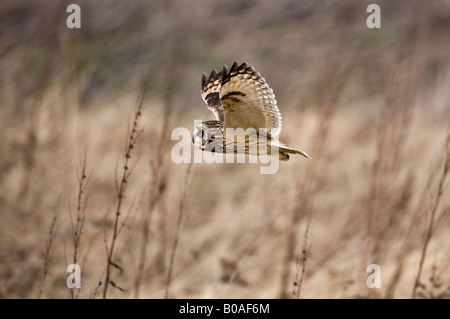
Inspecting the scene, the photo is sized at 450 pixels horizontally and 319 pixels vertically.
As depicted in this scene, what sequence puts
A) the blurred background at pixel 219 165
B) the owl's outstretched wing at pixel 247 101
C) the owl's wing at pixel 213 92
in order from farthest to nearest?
the blurred background at pixel 219 165
the owl's wing at pixel 213 92
the owl's outstretched wing at pixel 247 101

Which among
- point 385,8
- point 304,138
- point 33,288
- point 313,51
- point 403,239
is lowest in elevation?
point 33,288

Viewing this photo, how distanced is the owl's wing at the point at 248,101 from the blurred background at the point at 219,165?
0.36 meters

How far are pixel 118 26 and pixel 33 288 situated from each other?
1040 millimetres

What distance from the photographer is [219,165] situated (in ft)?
6.47

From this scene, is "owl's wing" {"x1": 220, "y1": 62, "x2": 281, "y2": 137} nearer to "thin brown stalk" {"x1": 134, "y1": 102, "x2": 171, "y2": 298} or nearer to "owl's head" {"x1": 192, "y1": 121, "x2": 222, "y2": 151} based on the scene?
"owl's head" {"x1": 192, "y1": 121, "x2": 222, "y2": 151}

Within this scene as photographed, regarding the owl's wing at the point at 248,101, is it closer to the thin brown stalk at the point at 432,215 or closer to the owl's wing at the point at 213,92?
the owl's wing at the point at 213,92

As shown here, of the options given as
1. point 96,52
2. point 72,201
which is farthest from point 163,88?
point 72,201

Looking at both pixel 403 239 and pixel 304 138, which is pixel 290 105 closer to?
pixel 304 138

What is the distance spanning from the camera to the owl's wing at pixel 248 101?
Answer: 4.14ft

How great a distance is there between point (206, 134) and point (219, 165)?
0.67m

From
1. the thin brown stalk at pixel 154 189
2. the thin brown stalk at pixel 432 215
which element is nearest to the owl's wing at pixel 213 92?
the thin brown stalk at pixel 154 189

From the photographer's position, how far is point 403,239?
5.95ft

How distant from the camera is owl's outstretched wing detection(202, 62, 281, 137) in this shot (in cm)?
126

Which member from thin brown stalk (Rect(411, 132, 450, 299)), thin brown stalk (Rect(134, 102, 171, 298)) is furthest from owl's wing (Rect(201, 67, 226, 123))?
thin brown stalk (Rect(411, 132, 450, 299))
